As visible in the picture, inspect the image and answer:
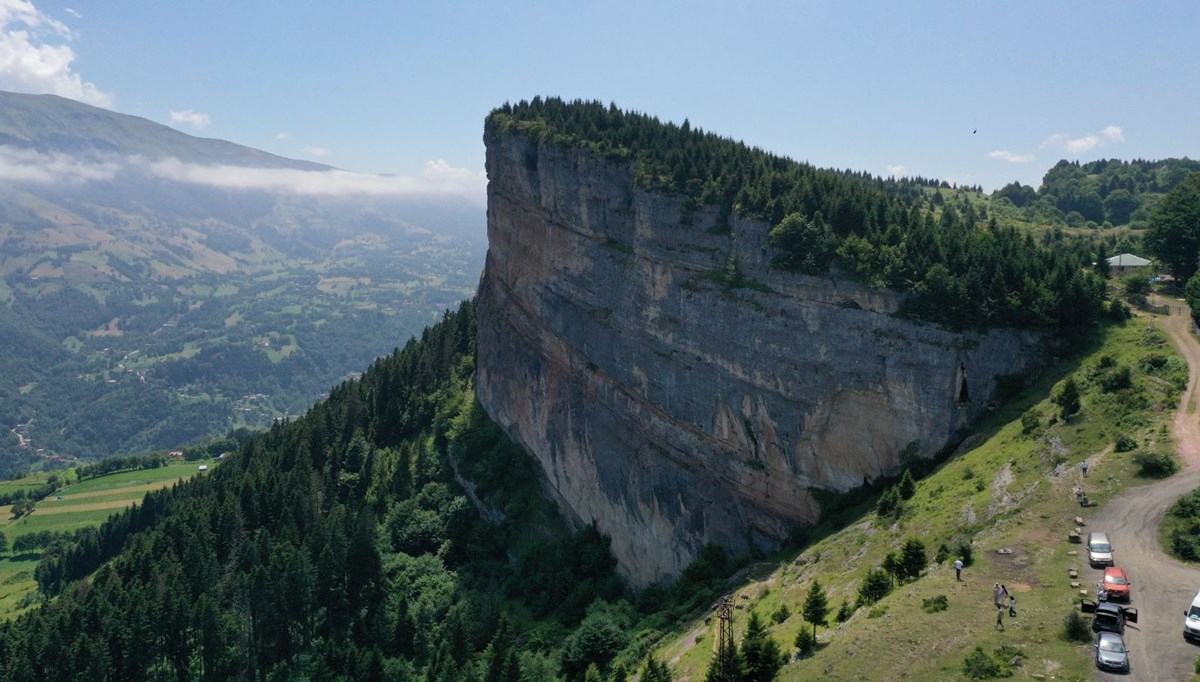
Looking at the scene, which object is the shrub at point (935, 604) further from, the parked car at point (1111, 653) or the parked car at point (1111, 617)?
the parked car at point (1111, 653)

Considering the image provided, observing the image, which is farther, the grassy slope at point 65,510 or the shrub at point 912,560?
the grassy slope at point 65,510

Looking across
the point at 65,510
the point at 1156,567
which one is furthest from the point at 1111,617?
the point at 65,510

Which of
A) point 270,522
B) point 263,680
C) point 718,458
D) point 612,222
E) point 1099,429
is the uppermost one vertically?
point 612,222

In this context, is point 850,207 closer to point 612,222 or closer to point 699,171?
point 699,171

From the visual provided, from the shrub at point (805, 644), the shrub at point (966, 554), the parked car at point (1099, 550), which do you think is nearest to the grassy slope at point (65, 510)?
the shrub at point (805, 644)

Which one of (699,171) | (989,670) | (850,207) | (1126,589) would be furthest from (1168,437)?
(699,171)

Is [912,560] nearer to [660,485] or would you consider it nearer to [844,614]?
[844,614]

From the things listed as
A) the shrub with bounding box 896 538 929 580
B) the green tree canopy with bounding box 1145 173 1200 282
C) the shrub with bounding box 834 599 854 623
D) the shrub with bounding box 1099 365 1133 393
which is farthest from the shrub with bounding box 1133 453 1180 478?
the green tree canopy with bounding box 1145 173 1200 282

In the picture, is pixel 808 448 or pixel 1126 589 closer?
pixel 1126 589

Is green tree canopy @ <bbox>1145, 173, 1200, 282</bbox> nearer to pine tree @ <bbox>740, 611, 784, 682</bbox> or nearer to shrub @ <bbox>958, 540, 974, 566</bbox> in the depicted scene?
shrub @ <bbox>958, 540, 974, 566</bbox>
